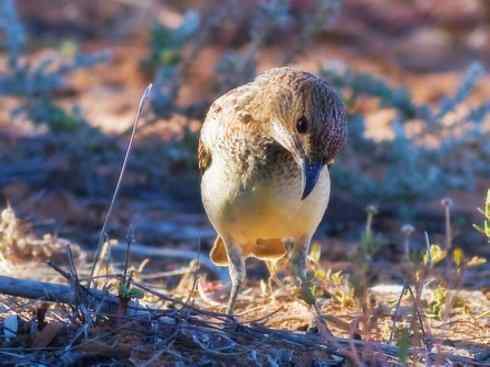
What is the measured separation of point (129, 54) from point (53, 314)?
814cm

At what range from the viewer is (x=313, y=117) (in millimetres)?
3916

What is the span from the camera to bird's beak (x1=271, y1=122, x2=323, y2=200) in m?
3.91

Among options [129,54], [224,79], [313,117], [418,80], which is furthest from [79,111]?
[418,80]

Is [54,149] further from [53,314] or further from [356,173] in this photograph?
[53,314]

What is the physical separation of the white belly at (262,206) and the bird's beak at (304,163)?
28 cm

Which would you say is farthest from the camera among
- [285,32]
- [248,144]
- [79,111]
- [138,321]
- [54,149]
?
[285,32]

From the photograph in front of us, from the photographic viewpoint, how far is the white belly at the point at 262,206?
170 inches

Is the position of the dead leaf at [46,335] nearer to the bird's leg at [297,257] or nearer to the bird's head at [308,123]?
the bird's head at [308,123]

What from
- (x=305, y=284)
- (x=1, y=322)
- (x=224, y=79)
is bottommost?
(x=1, y=322)

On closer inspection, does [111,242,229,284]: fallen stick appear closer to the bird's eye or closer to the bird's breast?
the bird's breast

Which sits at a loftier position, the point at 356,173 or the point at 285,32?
the point at 285,32

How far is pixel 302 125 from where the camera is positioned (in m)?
3.95

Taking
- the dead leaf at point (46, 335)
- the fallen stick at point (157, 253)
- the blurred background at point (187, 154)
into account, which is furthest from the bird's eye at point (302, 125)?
the blurred background at point (187, 154)


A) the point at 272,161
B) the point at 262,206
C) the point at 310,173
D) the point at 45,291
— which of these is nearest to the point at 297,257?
the point at 262,206
